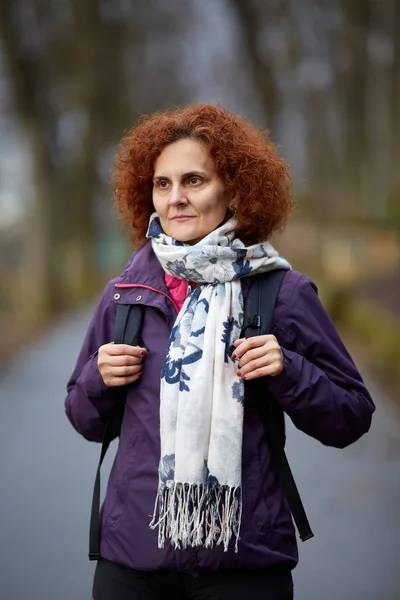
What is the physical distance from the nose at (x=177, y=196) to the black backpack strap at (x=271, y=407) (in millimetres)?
323

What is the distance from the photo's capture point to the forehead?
305 centimetres

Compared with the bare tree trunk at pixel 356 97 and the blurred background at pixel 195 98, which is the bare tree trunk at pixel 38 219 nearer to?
the blurred background at pixel 195 98

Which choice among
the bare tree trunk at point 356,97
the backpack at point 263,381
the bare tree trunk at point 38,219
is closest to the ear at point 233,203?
the backpack at point 263,381

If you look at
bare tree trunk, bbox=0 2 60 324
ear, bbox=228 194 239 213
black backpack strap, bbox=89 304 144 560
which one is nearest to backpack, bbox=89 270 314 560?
black backpack strap, bbox=89 304 144 560

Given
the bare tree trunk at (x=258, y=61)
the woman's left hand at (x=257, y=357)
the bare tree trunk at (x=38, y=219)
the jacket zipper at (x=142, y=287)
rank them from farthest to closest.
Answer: the bare tree trunk at (x=38, y=219)
the bare tree trunk at (x=258, y=61)
the jacket zipper at (x=142, y=287)
the woman's left hand at (x=257, y=357)

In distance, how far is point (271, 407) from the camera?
2961 mm

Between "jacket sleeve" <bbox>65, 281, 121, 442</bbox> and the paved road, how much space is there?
1.89 metres

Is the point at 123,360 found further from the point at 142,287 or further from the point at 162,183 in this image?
the point at 162,183

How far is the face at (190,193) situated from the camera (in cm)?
305

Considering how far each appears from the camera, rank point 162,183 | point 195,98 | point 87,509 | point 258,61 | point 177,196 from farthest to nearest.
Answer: point 195,98
point 258,61
point 87,509
point 162,183
point 177,196

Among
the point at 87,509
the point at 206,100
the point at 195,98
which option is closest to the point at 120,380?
the point at 87,509

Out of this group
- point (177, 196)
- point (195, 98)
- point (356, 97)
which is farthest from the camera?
point (195, 98)

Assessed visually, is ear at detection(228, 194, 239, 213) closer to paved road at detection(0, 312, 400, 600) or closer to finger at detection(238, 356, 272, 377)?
finger at detection(238, 356, 272, 377)

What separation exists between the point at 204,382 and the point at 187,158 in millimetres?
671
